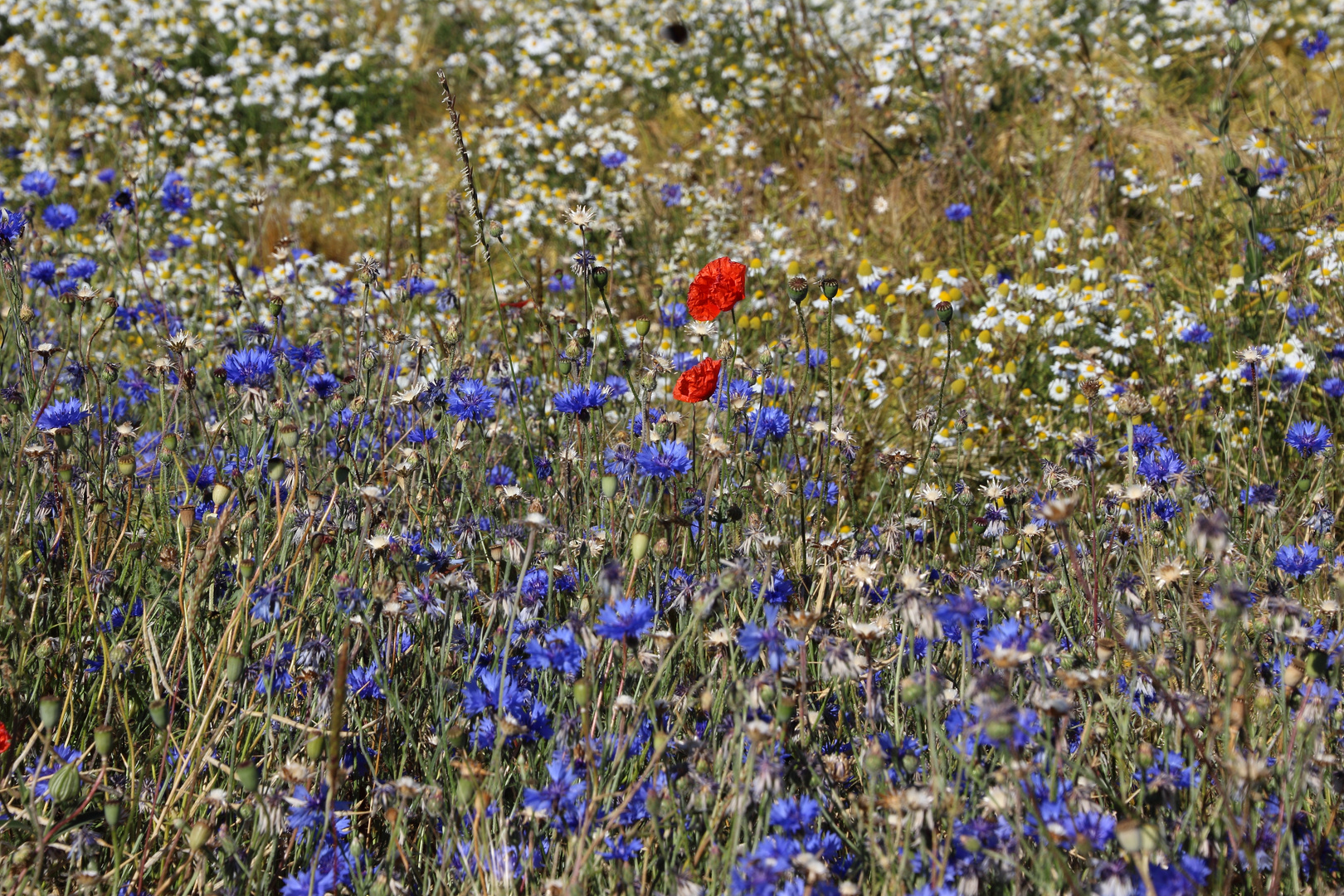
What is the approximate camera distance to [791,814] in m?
1.36

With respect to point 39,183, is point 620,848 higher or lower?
higher

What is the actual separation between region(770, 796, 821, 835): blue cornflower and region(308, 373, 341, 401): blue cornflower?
1391 millimetres

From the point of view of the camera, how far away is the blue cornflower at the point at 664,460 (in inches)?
75.4

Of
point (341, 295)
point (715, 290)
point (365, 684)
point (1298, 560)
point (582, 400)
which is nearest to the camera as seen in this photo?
point (365, 684)

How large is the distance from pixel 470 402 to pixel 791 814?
112cm

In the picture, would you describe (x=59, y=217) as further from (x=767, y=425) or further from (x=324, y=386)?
(x=767, y=425)

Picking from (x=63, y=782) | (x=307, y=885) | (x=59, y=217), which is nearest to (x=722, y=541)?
(x=307, y=885)

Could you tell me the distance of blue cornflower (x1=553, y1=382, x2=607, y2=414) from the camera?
6.47 ft

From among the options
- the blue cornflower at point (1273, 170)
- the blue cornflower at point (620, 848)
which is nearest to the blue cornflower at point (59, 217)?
the blue cornflower at point (620, 848)

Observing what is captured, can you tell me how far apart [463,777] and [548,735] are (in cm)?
23

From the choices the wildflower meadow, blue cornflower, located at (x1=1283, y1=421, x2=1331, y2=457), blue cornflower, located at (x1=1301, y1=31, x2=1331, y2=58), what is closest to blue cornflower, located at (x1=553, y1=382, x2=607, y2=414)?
the wildflower meadow

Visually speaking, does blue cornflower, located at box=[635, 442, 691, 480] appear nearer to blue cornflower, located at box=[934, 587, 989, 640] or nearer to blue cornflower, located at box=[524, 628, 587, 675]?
blue cornflower, located at box=[524, 628, 587, 675]

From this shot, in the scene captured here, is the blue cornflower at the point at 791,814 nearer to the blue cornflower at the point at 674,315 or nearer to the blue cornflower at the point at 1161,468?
the blue cornflower at the point at 1161,468

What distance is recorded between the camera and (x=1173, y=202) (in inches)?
165
